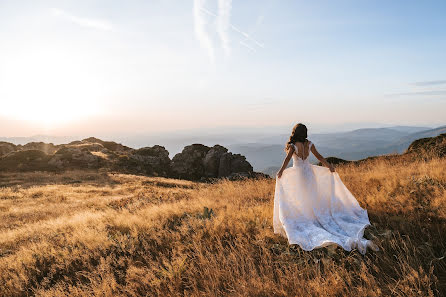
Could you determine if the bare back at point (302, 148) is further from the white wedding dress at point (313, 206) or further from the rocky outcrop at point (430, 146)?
the rocky outcrop at point (430, 146)

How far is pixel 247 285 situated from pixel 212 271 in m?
0.85

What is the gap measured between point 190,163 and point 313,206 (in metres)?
45.0

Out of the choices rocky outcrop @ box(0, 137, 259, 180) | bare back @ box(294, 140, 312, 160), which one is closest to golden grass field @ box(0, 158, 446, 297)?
bare back @ box(294, 140, 312, 160)

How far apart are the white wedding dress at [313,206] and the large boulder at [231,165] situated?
38.7m

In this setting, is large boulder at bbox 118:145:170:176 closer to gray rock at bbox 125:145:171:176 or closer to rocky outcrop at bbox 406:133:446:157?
gray rock at bbox 125:145:171:176

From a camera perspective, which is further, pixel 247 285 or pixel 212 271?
pixel 212 271

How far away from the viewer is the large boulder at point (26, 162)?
133ft

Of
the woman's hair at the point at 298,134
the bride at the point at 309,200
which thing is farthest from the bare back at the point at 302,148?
the woman's hair at the point at 298,134

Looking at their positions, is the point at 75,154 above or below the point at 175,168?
above

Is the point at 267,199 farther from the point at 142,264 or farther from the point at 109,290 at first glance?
the point at 109,290

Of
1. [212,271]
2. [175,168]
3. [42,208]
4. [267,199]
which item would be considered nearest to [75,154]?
[175,168]

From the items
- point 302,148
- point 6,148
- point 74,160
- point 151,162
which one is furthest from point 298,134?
point 6,148

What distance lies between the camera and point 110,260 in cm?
650

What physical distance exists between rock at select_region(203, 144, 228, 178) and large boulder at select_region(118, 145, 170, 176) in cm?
733
